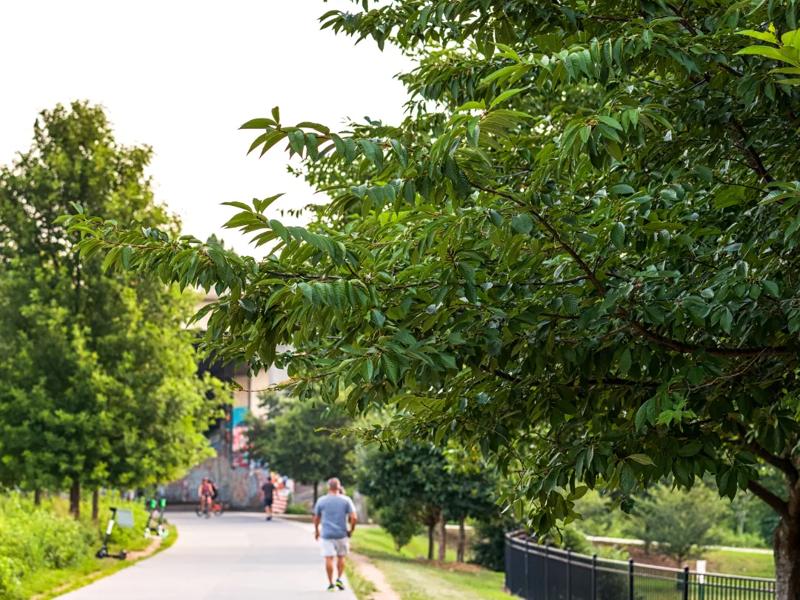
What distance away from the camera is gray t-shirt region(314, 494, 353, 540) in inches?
754

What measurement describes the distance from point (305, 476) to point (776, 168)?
4580cm

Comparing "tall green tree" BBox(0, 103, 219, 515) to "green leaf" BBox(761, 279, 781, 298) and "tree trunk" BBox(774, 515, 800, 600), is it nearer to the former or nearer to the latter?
"tree trunk" BBox(774, 515, 800, 600)

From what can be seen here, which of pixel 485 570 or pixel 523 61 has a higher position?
pixel 523 61

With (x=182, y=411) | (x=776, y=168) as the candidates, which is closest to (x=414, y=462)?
(x=182, y=411)

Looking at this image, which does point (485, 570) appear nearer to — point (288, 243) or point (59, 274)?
point (59, 274)

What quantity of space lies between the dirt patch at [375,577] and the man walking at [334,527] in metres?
0.72

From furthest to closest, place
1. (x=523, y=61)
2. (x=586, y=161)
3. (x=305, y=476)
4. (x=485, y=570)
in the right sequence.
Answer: (x=305, y=476), (x=485, y=570), (x=586, y=161), (x=523, y=61)

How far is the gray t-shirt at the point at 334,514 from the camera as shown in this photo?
62.8ft

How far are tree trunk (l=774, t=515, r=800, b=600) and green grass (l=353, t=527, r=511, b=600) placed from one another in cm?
724

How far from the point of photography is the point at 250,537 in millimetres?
36094

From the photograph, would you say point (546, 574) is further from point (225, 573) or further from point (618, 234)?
point (618, 234)

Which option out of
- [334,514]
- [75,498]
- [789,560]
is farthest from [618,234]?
[75,498]

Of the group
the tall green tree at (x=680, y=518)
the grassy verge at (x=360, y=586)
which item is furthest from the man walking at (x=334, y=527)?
the tall green tree at (x=680, y=518)

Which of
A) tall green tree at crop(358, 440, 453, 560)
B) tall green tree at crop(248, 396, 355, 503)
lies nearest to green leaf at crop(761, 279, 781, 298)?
tall green tree at crop(358, 440, 453, 560)
